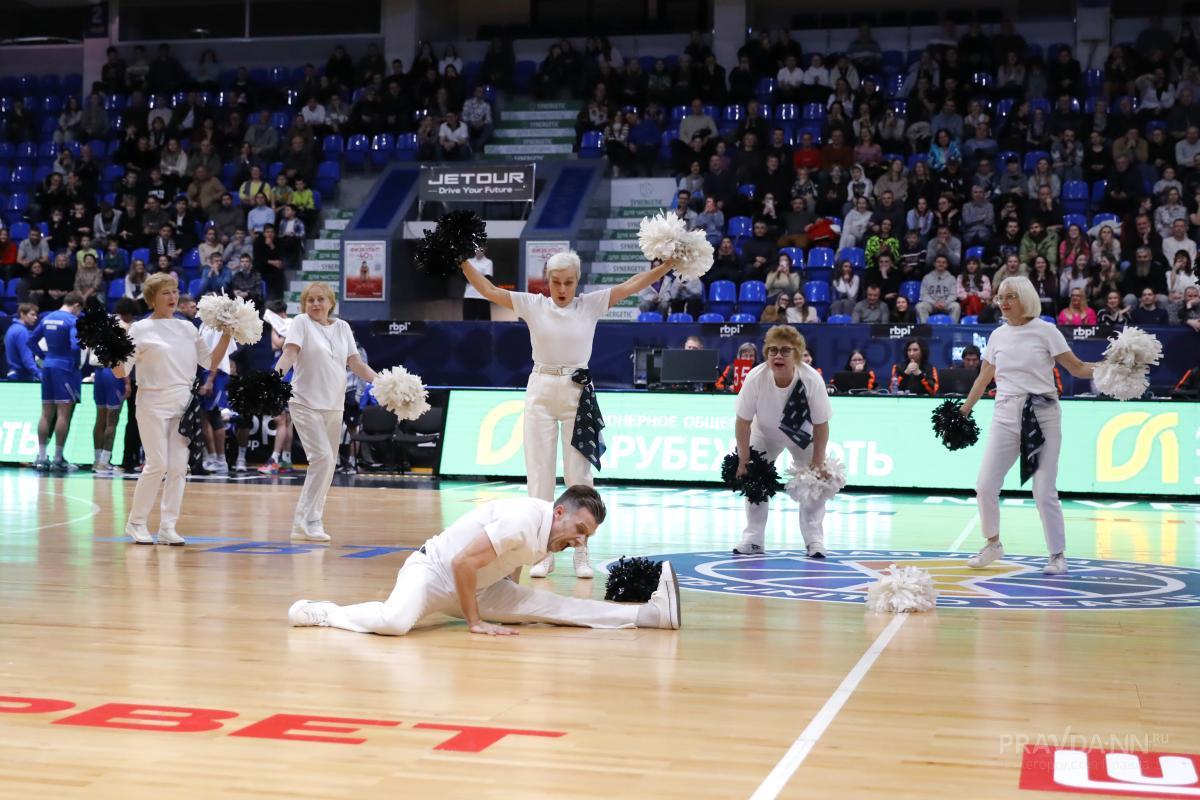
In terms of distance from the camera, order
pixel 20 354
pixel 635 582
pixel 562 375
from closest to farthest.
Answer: pixel 635 582 < pixel 562 375 < pixel 20 354

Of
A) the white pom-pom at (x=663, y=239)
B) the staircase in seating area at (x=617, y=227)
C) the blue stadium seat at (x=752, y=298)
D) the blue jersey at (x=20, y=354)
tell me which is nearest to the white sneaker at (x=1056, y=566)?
the white pom-pom at (x=663, y=239)

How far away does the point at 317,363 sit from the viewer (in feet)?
35.8

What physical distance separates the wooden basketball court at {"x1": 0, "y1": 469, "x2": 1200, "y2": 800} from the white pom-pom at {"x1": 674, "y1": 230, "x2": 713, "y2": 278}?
193 cm

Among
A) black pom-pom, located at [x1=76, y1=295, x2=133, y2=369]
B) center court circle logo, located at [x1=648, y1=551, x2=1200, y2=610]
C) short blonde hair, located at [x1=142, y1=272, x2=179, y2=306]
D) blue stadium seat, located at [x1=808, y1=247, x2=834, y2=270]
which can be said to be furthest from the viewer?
blue stadium seat, located at [x1=808, y1=247, x2=834, y2=270]

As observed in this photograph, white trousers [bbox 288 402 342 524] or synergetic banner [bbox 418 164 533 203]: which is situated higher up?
synergetic banner [bbox 418 164 533 203]

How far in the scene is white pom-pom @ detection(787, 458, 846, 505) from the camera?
10.3 meters

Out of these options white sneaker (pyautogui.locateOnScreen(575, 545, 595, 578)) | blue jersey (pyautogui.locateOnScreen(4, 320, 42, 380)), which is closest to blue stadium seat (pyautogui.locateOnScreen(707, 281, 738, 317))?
blue jersey (pyautogui.locateOnScreen(4, 320, 42, 380))

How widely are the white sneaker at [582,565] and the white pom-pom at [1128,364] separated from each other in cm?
373

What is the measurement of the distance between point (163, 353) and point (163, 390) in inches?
10.5

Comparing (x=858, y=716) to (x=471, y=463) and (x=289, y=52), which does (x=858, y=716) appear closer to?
(x=471, y=463)

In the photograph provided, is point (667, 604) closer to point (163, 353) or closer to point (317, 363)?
point (317, 363)

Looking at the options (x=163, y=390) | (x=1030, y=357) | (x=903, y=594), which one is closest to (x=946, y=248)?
(x=1030, y=357)

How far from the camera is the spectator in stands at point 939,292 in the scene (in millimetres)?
20125

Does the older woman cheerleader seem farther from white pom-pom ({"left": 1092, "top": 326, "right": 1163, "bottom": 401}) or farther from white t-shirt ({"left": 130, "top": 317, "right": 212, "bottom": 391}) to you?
white pom-pom ({"left": 1092, "top": 326, "right": 1163, "bottom": 401})
